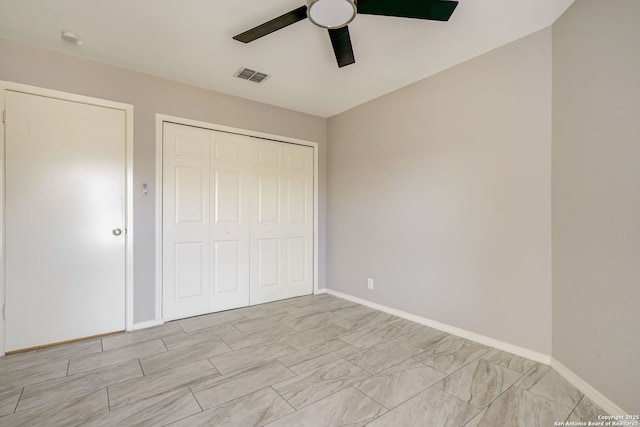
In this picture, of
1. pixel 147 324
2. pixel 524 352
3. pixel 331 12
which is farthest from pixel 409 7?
pixel 147 324

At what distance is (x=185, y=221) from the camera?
3.26 meters

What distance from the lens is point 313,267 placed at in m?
4.31

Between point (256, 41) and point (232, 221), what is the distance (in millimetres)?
1986

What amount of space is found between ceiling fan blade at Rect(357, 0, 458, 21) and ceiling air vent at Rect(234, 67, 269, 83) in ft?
5.10

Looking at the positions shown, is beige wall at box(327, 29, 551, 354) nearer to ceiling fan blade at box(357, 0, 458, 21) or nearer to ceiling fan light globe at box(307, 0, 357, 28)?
ceiling fan blade at box(357, 0, 458, 21)

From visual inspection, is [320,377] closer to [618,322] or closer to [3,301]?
[618,322]

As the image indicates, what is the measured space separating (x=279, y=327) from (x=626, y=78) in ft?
10.5

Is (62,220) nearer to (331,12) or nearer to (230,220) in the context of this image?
(230,220)

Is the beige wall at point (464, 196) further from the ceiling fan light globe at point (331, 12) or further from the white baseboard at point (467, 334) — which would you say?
the ceiling fan light globe at point (331, 12)

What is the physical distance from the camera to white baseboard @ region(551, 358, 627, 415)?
165 cm

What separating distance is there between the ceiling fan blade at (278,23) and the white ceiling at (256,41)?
0.23m

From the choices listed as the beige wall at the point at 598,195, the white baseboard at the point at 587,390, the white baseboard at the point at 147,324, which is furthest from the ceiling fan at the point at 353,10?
the white baseboard at the point at 147,324

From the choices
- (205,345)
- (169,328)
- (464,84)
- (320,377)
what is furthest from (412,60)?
(169,328)

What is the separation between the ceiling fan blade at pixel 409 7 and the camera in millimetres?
1683
